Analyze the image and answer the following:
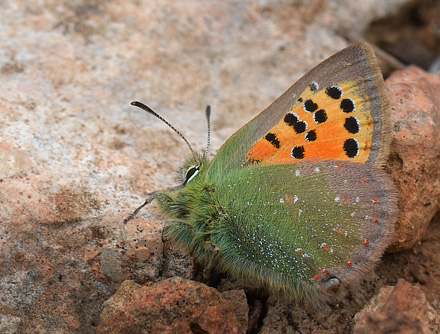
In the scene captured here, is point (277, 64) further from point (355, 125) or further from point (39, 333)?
point (39, 333)

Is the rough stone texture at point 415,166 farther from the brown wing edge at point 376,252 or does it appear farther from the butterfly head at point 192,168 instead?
the butterfly head at point 192,168

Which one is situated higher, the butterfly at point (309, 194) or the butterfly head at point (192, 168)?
the butterfly at point (309, 194)

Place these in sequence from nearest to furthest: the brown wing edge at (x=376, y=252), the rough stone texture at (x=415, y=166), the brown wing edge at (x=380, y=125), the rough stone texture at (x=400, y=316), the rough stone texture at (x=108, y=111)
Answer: the rough stone texture at (x=400, y=316)
the brown wing edge at (x=376, y=252)
the brown wing edge at (x=380, y=125)
the rough stone texture at (x=108, y=111)
the rough stone texture at (x=415, y=166)

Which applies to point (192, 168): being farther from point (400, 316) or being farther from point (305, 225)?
point (400, 316)

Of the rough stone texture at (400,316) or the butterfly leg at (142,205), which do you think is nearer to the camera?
the rough stone texture at (400,316)

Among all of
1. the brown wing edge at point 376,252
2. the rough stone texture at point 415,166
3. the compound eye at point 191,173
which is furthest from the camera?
the compound eye at point 191,173

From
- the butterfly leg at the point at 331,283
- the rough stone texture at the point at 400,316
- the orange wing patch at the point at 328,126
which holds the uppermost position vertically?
the orange wing patch at the point at 328,126

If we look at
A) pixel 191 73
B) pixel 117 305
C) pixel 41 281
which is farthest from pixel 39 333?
pixel 191 73

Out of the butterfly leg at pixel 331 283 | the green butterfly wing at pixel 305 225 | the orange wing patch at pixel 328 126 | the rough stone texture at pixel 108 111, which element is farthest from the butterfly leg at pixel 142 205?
the butterfly leg at pixel 331 283
